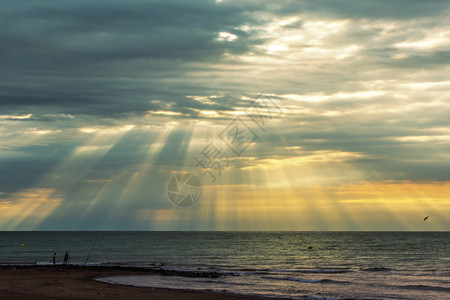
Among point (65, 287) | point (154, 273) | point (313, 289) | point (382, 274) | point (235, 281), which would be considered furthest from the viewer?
point (382, 274)

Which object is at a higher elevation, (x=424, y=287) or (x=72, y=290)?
(x=72, y=290)

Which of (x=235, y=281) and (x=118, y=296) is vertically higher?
(x=118, y=296)

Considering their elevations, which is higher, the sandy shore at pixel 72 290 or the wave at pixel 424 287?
the sandy shore at pixel 72 290

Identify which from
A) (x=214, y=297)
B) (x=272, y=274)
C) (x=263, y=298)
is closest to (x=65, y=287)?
(x=214, y=297)

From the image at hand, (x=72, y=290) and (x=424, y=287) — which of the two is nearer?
(x=72, y=290)

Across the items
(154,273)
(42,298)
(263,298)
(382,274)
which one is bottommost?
(382,274)

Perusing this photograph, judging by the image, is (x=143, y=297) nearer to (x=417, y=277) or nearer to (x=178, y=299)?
(x=178, y=299)

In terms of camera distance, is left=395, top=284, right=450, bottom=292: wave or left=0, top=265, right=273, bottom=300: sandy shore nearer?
left=0, top=265, right=273, bottom=300: sandy shore

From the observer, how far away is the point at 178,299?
28.6m

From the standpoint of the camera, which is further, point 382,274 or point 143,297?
point 382,274

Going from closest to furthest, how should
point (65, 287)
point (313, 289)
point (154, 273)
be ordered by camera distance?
point (65, 287)
point (313, 289)
point (154, 273)

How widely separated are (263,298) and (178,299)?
602 centimetres

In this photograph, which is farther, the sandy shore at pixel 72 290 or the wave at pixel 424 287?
the wave at pixel 424 287

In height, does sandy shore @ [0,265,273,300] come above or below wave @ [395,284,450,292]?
→ above
